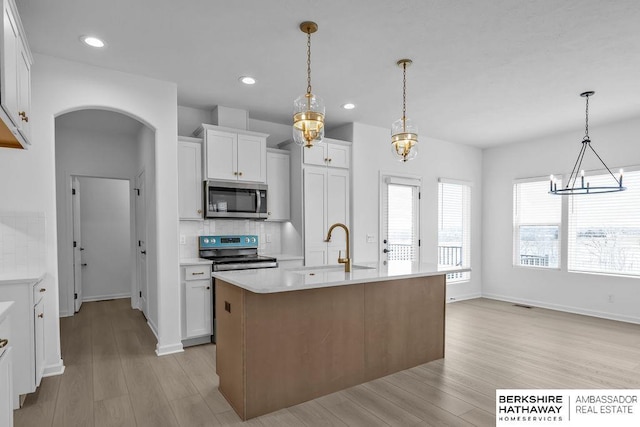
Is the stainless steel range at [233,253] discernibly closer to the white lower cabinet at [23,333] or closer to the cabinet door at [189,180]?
the cabinet door at [189,180]

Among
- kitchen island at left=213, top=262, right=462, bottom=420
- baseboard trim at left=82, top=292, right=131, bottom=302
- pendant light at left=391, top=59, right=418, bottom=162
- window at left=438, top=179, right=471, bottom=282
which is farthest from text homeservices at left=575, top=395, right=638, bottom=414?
baseboard trim at left=82, top=292, right=131, bottom=302

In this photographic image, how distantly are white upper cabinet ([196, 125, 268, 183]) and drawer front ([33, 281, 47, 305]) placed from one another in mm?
1902

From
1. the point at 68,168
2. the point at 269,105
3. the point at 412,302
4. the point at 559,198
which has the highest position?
the point at 269,105

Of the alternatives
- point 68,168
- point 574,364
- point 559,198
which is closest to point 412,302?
point 574,364

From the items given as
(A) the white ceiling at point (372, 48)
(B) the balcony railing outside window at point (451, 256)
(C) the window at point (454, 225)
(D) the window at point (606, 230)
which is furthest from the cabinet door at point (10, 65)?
(D) the window at point (606, 230)

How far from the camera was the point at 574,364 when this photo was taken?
3.45 m

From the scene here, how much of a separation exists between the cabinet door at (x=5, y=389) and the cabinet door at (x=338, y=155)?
3976 millimetres

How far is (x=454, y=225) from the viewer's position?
661 cm

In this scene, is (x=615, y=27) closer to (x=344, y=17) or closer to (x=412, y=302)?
(x=344, y=17)

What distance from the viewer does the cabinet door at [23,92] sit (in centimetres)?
247

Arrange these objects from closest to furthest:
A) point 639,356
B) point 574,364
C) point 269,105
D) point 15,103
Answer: point 15,103, point 574,364, point 639,356, point 269,105

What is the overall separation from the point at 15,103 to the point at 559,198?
676cm

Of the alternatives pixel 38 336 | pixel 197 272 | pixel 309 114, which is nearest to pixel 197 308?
pixel 197 272

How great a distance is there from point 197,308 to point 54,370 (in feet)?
4.29
